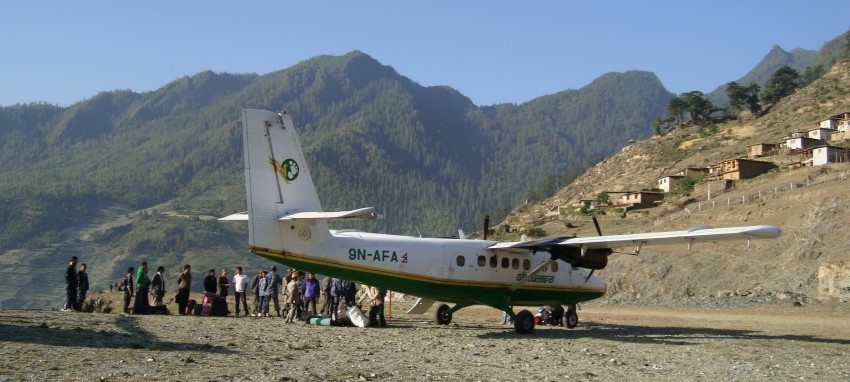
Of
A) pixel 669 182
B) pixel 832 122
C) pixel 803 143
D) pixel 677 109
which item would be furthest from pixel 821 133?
pixel 677 109

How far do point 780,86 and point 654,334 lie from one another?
125m

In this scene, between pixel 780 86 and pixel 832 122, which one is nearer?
pixel 832 122

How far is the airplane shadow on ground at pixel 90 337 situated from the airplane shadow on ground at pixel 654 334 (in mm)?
8045

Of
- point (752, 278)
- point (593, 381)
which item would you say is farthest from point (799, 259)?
point (593, 381)

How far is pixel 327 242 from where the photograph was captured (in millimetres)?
20594

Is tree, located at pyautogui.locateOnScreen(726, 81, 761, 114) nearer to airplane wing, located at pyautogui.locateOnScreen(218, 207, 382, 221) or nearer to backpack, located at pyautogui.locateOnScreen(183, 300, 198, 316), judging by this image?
backpack, located at pyautogui.locateOnScreen(183, 300, 198, 316)

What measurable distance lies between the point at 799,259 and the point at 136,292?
109 ft

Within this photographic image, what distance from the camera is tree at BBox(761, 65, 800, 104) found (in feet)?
435

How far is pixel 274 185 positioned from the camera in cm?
2002

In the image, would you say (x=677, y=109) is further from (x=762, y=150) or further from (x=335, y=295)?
(x=335, y=295)

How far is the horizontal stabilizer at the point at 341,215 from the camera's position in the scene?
17.3m

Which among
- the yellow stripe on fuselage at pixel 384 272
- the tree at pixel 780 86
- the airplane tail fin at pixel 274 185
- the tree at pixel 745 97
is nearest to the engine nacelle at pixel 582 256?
the yellow stripe on fuselage at pixel 384 272

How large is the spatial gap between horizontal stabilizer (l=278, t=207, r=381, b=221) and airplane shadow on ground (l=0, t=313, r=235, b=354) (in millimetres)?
3903

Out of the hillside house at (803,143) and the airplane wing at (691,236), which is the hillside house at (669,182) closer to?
the hillside house at (803,143)
